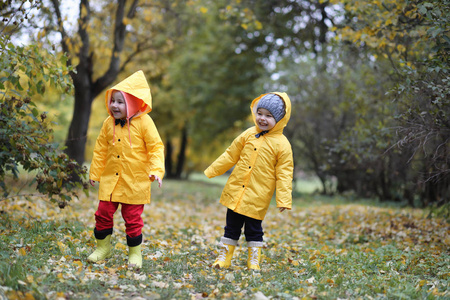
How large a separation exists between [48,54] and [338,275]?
4.17 meters

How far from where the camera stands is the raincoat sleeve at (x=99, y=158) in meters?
4.22

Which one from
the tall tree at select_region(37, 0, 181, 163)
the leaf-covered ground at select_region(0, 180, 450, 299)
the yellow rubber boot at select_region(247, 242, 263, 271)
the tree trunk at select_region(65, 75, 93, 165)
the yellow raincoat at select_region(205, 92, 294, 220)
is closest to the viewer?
the leaf-covered ground at select_region(0, 180, 450, 299)

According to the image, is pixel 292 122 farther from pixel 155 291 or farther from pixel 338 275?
pixel 155 291

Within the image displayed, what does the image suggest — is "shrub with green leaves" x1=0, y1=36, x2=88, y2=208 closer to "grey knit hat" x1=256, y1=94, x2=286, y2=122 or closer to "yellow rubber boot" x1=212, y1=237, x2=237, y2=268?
"yellow rubber boot" x1=212, y1=237, x2=237, y2=268

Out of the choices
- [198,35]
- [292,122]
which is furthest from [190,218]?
[198,35]

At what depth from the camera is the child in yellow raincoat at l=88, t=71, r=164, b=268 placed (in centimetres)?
405

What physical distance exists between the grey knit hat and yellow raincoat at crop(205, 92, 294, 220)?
0.06 m

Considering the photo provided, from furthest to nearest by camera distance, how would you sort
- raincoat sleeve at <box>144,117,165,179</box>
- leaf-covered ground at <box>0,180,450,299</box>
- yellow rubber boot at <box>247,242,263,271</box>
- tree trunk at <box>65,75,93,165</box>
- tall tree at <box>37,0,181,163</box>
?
tree trunk at <box>65,75,93,165</box>
tall tree at <box>37,0,181,163</box>
yellow rubber boot at <box>247,242,263,271</box>
raincoat sleeve at <box>144,117,165,179</box>
leaf-covered ground at <box>0,180,450,299</box>

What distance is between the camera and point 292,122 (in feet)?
42.5

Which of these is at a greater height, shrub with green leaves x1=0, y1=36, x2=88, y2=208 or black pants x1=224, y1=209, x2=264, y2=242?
shrub with green leaves x1=0, y1=36, x2=88, y2=208

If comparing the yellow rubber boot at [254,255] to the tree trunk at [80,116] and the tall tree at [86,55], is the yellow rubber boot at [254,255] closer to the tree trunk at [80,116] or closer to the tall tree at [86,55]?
the tall tree at [86,55]

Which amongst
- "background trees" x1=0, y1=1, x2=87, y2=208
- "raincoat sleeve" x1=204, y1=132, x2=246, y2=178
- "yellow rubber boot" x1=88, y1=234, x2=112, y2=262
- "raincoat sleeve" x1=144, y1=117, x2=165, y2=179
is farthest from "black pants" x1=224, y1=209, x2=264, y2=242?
"background trees" x1=0, y1=1, x2=87, y2=208

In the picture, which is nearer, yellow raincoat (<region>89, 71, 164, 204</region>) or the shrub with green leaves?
yellow raincoat (<region>89, 71, 164, 204</region>)

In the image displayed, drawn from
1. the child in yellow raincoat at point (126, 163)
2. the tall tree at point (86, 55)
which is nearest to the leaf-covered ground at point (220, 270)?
the child in yellow raincoat at point (126, 163)
